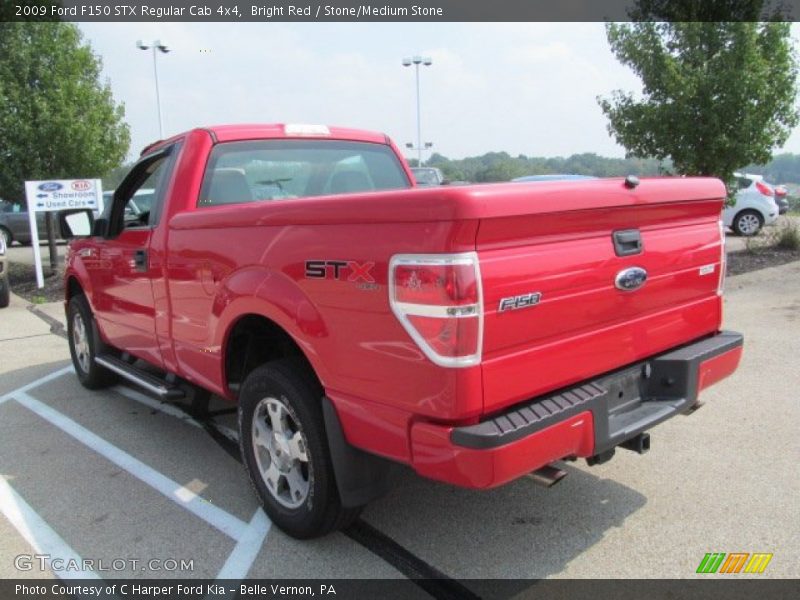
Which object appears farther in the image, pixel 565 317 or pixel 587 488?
pixel 587 488

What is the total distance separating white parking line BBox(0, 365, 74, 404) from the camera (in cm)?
572

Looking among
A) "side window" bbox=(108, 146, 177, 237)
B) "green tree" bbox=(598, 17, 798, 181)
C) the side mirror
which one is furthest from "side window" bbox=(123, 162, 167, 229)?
"green tree" bbox=(598, 17, 798, 181)

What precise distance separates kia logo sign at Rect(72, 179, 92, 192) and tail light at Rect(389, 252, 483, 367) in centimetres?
1159

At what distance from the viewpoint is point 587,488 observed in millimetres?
3564

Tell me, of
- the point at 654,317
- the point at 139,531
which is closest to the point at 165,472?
the point at 139,531

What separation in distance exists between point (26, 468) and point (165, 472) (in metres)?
0.93

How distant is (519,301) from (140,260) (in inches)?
110

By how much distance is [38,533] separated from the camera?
3320mm

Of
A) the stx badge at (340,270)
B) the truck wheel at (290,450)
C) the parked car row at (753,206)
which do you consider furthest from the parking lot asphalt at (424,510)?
the parked car row at (753,206)

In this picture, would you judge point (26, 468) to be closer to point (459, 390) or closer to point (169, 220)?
point (169, 220)

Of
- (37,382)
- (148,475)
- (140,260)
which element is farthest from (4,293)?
(148,475)

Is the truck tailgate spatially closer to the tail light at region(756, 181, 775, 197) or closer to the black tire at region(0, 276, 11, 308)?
the black tire at region(0, 276, 11, 308)

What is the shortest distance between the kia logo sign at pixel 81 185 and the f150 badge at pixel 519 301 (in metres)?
11.7

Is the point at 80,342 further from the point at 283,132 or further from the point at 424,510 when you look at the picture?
the point at 424,510
